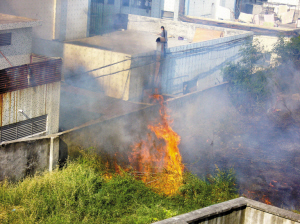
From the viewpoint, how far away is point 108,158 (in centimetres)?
1136

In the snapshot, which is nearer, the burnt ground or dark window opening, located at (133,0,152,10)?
the burnt ground

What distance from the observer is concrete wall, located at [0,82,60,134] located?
357 inches

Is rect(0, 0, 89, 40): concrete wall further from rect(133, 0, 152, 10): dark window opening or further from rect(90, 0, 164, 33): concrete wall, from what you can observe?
rect(133, 0, 152, 10): dark window opening

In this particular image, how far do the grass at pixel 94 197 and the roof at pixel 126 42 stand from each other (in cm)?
817

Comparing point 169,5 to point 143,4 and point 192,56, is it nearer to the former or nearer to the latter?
point 143,4

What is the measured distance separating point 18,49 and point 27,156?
3.40 m

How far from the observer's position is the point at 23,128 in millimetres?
9742

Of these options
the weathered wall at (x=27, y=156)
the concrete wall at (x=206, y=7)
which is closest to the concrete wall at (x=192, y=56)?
the concrete wall at (x=206, y=7)

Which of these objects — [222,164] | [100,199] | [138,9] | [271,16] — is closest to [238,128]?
[222,164]

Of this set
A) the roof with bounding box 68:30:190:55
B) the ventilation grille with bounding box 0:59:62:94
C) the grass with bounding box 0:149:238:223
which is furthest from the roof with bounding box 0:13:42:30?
the roof with bounding box 68:30:190:55

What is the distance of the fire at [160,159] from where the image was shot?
33.5 ft

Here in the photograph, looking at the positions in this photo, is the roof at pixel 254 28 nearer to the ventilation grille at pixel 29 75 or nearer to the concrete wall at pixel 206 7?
the concrete wall at pixel 206 7

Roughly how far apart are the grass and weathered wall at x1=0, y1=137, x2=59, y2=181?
0.88ft

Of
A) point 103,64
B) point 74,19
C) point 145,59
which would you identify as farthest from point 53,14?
point 145,59
